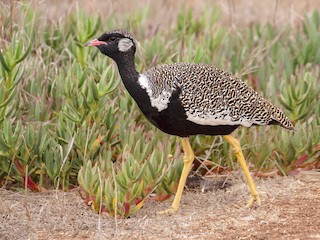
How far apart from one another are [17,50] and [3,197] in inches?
35.7

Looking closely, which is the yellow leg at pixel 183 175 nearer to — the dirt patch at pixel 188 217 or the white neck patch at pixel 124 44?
the dirt patch at pixel 188 217

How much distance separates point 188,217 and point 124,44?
1076mm

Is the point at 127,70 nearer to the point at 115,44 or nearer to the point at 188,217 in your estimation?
the point at 115,44

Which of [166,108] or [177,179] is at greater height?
[166,108]

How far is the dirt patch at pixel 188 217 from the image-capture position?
4.08 metres

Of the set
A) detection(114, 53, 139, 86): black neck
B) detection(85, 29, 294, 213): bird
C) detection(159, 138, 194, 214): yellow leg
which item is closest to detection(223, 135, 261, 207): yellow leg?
detection(85, 29, 294, 213): bird

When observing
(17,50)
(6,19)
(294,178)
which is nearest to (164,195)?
(294,178)

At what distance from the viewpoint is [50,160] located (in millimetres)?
4641

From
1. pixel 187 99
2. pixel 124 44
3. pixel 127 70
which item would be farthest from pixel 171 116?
pixel 124 44

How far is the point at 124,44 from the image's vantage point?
14.3 feet

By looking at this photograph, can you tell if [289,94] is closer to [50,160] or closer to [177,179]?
[177,179]

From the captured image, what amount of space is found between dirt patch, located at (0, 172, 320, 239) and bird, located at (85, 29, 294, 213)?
0.15 meters

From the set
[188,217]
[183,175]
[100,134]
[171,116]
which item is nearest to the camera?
[171,116]

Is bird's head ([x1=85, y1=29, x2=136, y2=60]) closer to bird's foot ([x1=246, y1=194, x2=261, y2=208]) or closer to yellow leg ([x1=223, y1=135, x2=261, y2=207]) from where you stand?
yellow leg ([x1=223, y1=135, x2=261, y2=207])
